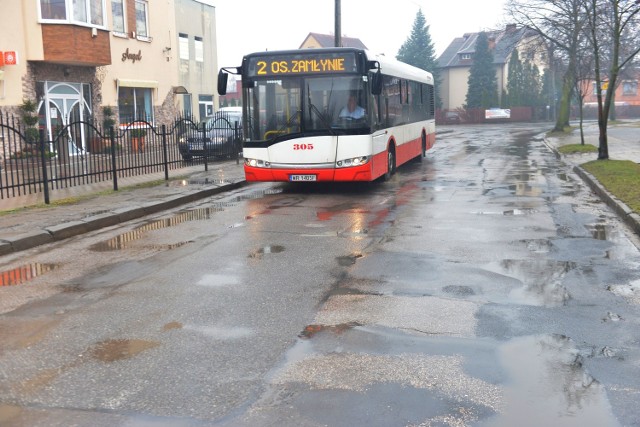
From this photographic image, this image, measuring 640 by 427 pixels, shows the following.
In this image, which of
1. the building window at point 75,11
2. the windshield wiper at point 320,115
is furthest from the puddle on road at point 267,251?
the building window at point 75,11

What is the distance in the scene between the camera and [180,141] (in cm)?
1978

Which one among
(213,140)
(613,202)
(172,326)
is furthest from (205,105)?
(172,326)

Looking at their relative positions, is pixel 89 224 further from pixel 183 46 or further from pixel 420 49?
pixel 420 49

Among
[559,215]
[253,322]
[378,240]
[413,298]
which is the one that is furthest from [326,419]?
[559,215]

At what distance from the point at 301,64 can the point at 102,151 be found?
510 centimetres

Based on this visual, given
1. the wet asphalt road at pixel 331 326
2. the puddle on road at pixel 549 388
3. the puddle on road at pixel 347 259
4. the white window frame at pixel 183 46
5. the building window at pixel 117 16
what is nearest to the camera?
the puddle on road at pixel 549 388

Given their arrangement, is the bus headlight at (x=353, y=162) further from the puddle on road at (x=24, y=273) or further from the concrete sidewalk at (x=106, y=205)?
the puddle on road at (x=24, y=273)

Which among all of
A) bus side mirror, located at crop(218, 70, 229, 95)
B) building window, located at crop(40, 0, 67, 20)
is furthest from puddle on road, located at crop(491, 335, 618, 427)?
building window, located at crop(40, 0, 67, 20)

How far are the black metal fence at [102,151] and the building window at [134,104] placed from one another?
679 cm

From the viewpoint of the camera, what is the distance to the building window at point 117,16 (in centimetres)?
2773

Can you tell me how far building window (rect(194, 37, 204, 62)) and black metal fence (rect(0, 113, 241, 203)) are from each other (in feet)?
59.8

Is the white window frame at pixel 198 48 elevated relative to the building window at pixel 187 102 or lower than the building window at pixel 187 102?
elevated

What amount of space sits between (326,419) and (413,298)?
2.67m

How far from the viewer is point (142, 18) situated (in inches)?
1184
